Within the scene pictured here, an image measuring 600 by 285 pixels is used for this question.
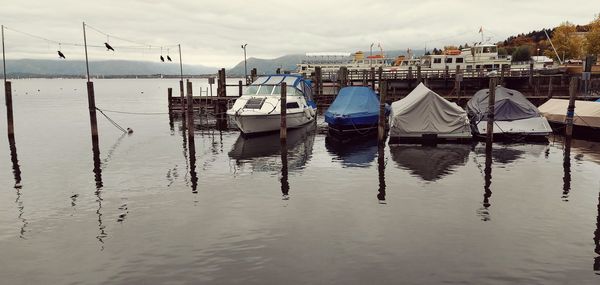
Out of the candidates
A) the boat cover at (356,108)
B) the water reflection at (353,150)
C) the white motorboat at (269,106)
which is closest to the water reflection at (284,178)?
the water reflection at (353,150)

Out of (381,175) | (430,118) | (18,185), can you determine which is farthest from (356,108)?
(18,185)

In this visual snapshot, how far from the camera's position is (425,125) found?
27703mm

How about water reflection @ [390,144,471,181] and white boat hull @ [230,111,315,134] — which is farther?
white boat hull @ [230,111,315,134]

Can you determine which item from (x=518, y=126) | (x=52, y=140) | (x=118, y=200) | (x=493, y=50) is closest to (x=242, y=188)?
(x=118, y=200)

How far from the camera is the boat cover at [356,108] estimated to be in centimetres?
3114

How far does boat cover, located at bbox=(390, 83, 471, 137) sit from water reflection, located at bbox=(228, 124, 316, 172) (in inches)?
259

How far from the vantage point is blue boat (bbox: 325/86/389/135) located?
30984mm

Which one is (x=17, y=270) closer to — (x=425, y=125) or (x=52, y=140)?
(x=425, y=125)

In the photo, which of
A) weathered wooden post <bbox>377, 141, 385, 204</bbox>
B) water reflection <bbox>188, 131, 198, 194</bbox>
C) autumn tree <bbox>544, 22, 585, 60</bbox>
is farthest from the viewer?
autumn tree <bbox>544, 22, 585, 60</bbox>

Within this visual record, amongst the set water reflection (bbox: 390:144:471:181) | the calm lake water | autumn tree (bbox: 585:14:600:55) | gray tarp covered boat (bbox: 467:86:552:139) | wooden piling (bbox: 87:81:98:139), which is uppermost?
autumn tree (bbox: 585:14:600:55)

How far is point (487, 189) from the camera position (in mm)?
17703

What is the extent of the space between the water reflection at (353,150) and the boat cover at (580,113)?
14620mm

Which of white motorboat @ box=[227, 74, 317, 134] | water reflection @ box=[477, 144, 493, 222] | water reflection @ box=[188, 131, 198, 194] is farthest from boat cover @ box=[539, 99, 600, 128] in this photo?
water reflection @ box=[188, 131, 198, 194]

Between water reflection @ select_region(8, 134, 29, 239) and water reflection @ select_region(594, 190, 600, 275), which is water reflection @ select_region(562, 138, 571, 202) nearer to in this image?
water reflection @ select_region(594, 190, 600, 275)
